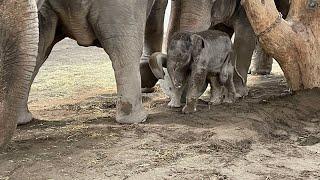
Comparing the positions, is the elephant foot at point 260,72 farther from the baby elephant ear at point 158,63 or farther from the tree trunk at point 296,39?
the baby elephant ear at point 158,63

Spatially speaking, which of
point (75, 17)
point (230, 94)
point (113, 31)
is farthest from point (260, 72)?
point (75, 17)

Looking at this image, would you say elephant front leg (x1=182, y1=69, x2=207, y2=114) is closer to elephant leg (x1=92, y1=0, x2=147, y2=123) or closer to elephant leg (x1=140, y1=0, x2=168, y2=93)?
elephant leg (x1=92, y1=0, x2=147, y2=123)

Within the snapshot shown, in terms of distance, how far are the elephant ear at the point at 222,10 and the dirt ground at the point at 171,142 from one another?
783 mm

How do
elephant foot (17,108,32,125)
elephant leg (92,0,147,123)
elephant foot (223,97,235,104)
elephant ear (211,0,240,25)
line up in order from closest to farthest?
elephant leg (92,0,147,123) < elephant foot (17,108,32,125) < elephant foot (223,97,235,104) < elephant ear (211,0,240,25)

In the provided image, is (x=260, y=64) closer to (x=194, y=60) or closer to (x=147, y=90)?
(x=147, y=90)

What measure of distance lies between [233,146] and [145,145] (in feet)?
1.80

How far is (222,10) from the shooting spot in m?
5.97

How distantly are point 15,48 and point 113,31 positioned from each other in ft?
4.68

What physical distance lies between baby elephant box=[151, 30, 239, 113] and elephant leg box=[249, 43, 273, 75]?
348 centimetres

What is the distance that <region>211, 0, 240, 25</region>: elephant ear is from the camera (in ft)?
19.3

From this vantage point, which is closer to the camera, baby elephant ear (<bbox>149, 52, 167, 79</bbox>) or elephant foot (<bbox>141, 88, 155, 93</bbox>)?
baby elephant ear (<bbox>149, 52, 167, 79</bbox>)

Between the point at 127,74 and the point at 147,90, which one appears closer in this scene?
the point at 127,74

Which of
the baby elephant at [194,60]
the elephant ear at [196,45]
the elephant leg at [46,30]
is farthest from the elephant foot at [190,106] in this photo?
the elephant leg at [46,30]

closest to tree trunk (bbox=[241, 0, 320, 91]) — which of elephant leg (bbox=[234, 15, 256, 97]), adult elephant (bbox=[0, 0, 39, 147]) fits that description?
elephant leg (bbox=[234, 15, 256, 97])
